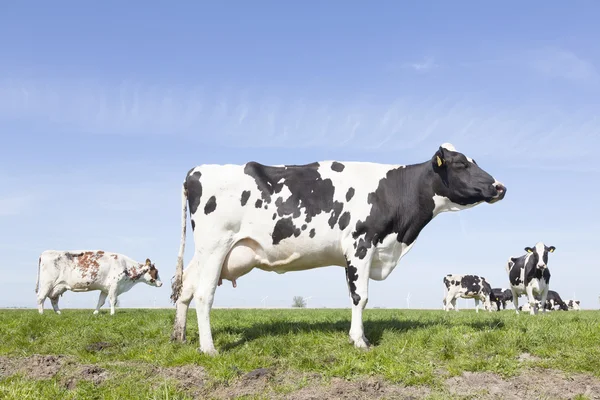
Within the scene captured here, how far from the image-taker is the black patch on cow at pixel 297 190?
10.0m

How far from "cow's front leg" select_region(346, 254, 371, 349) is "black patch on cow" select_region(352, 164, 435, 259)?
16 centimetres

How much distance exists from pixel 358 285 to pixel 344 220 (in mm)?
1206

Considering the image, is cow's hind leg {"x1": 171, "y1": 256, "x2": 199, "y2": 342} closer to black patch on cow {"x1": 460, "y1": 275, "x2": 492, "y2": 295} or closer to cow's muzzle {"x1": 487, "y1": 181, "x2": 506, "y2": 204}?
cow's muzzle {"x1": 487, "y1": 181, "x2": 506, "y2": 204}

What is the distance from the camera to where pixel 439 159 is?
1071cm

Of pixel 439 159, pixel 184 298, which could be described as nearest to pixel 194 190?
pixel 184 298

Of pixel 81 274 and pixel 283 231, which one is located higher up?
pixel 283 231

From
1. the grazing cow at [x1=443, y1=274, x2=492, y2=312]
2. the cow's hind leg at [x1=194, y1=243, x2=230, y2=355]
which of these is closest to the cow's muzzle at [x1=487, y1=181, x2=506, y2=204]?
the cow's hind leg at [x1=194, y1=243, x2=230, y2=355]

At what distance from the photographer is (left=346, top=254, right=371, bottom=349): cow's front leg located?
382 inches

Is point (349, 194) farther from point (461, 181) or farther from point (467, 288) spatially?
point (467, 288)

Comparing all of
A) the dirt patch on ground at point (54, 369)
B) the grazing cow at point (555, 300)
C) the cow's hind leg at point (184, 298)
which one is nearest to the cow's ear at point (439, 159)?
the cow's hind leg at point (184, 298)

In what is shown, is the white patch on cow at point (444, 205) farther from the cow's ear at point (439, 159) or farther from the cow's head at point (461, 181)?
the cow's ear at point (439, 159)

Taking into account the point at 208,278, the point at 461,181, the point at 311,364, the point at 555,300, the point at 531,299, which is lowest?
the point at 311,364

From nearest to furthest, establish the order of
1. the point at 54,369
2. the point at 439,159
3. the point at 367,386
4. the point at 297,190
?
1. the point at 367,386
2. the point at 54,369
3. the point at 297,190
4. the point at 439,159

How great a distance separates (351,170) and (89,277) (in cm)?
1648
